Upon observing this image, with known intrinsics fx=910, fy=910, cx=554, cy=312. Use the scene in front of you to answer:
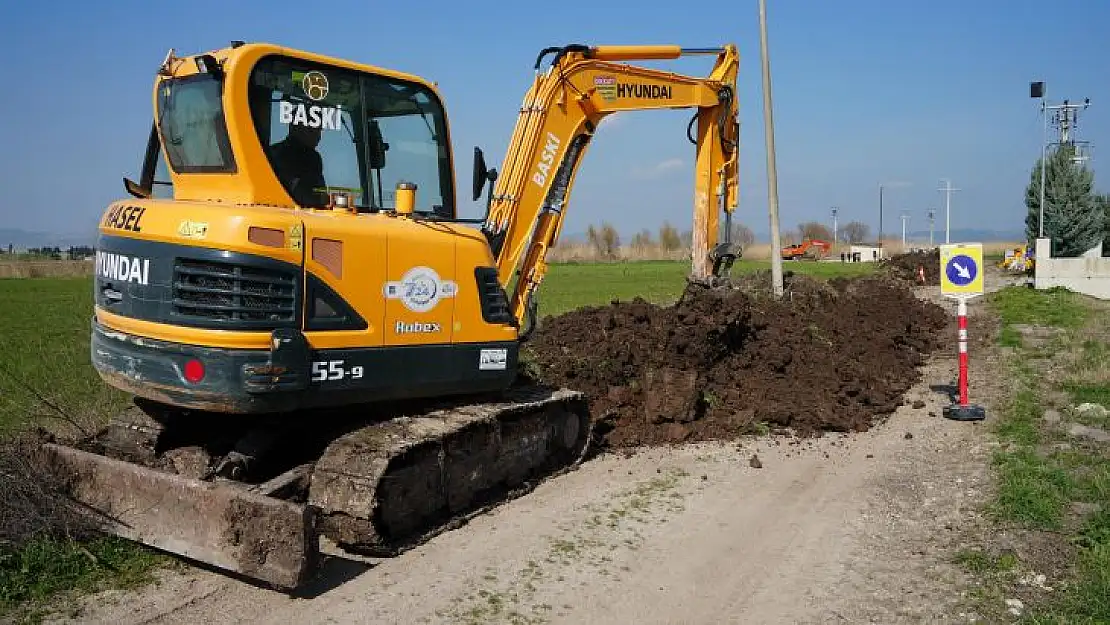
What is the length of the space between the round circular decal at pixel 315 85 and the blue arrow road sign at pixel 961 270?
7452 millimetres

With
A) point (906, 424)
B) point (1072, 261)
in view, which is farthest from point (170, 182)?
point (1072, 261)

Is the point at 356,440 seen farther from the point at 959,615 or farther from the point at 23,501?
the point at 959,615

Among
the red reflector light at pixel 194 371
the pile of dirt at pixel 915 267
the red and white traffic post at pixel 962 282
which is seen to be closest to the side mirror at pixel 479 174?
the red reflector light at pixel 194 371

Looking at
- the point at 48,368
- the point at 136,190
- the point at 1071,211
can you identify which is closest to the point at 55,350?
the point at 48,368

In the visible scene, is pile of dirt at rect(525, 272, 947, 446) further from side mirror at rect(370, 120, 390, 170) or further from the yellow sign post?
side mirror at rect(370, 120, 390, 170)

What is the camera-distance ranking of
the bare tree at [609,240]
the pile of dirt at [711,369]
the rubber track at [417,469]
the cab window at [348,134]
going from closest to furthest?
the rubber track at [417,469] < the cab window at [348,134] < the pile of dirt at [711,369] < the bare tree at [609,240]

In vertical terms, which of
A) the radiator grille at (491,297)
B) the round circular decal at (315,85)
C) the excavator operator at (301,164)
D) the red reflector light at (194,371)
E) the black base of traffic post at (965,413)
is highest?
the round circular decal at (315,85)

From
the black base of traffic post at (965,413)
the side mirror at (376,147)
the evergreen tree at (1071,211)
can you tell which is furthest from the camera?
the evergreen tree at (1071,211)

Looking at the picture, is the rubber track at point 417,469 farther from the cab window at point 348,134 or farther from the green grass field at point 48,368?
the green grass field at point 48,368

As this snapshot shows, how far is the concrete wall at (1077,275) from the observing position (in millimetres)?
26469

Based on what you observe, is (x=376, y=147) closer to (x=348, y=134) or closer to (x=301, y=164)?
(x=348, y=134)

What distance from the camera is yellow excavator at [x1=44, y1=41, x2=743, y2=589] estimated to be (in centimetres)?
538

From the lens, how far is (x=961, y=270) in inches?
408

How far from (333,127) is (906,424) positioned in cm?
694
